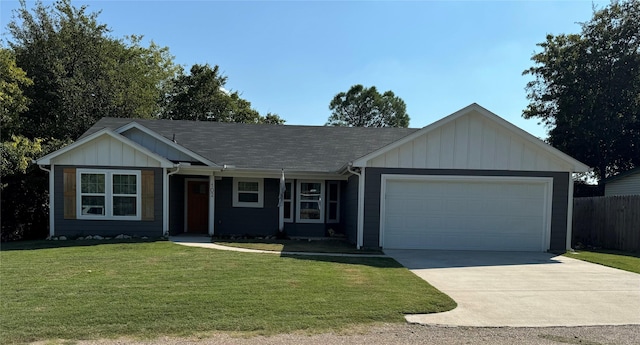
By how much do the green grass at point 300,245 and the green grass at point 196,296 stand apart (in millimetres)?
2043

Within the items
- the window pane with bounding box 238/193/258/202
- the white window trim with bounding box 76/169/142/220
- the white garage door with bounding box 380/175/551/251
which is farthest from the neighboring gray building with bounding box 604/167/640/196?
the white window trim with bounding box 76/169/142/220

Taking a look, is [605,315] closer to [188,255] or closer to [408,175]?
[408,175]

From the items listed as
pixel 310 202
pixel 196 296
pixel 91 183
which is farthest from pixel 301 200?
pixel 196 296

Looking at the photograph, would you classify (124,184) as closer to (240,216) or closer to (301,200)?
(240,216)

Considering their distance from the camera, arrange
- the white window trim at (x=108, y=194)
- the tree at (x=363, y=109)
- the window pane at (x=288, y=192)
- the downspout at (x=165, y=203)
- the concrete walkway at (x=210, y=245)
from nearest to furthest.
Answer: the concrete walkway at (x=210, y=245) < the white window trim at (x=108, y=194) < the downspout at (x=165, y=203) < the window pane at (x=288, y=192) < the tree at (x=363, y=109)

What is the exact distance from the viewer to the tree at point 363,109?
49062 millimetres

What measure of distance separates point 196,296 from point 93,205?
9314mm

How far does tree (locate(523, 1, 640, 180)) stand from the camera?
2433 centimetres

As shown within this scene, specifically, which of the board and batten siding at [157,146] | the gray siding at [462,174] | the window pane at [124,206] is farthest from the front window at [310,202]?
the window pane at [124,206]

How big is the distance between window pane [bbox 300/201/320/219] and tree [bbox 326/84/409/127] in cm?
3364

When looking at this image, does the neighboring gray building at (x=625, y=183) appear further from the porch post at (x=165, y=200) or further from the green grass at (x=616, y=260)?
the porch post at (x=165, y=200)

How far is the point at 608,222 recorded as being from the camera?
15.3 m

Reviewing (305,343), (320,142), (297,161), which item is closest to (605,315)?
(305,343)

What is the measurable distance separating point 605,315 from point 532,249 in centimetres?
704
